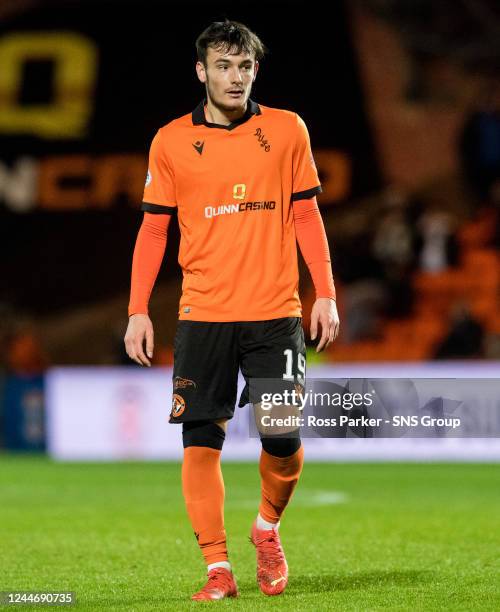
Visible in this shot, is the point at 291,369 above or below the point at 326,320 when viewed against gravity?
below

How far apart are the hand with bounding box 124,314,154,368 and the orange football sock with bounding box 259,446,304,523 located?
0.57 metres

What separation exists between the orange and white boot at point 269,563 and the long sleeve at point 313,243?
896 mm

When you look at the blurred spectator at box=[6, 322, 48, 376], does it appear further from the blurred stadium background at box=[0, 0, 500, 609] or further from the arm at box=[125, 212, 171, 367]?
the arm at box=[125, 212, 171, 367]

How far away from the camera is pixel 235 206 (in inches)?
183

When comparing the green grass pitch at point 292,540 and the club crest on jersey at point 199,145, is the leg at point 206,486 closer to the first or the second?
the green grass pitch at point 292,540

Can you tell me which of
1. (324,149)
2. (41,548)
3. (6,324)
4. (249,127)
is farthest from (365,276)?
(249,127)

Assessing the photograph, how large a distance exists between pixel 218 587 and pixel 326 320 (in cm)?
99

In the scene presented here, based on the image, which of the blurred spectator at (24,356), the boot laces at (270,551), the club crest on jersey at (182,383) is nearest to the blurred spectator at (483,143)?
the blurred spectator at (24,356)

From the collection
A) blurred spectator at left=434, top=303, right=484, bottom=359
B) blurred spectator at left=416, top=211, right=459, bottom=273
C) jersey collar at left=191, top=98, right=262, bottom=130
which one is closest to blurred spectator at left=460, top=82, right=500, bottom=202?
blurred spectator at left=416, top=211, right=459, bottom=273

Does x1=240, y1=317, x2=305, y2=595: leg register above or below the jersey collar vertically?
below

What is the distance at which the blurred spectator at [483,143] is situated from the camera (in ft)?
60.1

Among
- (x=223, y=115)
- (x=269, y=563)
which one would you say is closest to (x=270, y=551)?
(x=269, y=563)

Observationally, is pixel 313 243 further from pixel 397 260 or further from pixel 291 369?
pixel 397 260

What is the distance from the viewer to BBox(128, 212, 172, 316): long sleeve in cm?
474
